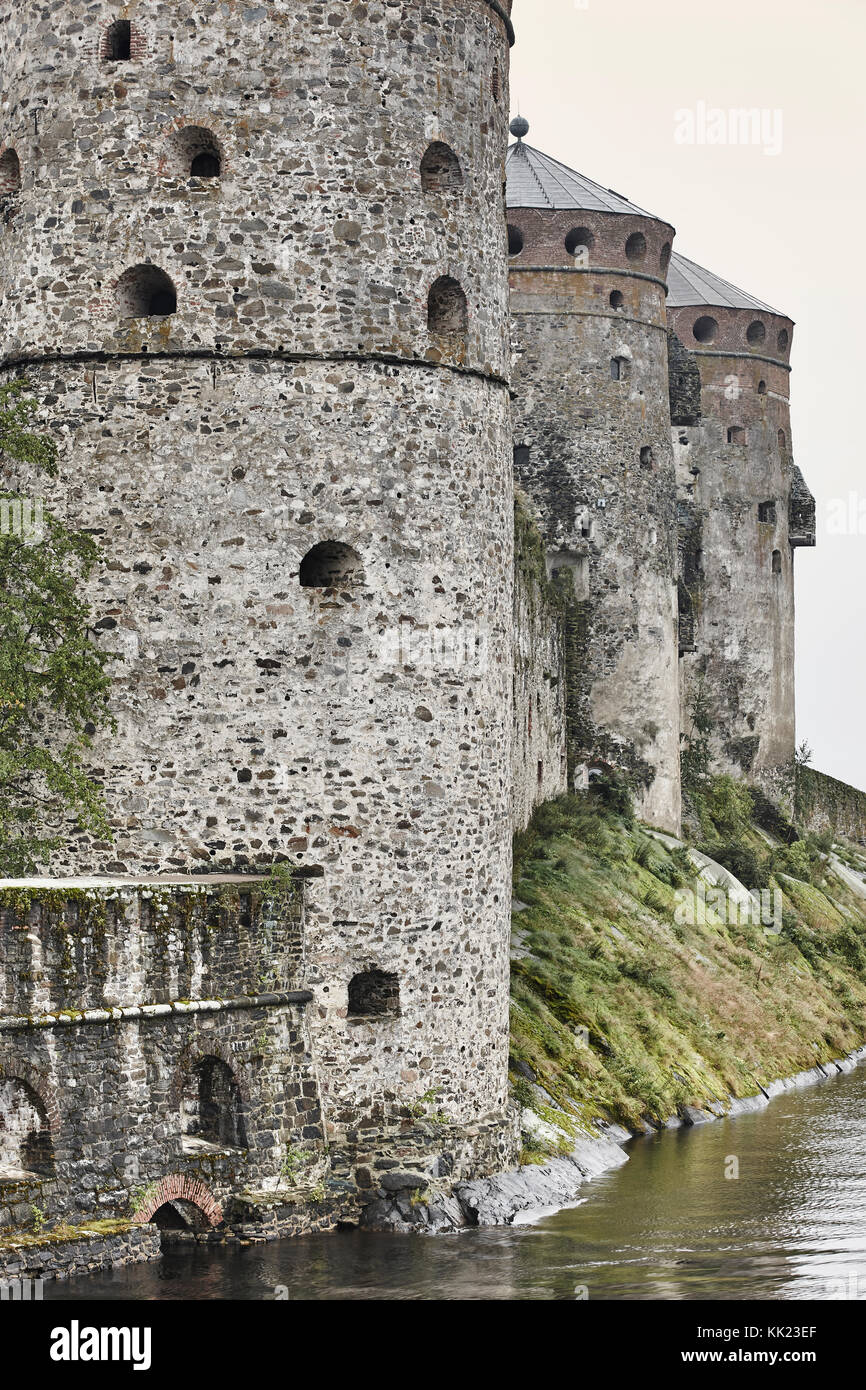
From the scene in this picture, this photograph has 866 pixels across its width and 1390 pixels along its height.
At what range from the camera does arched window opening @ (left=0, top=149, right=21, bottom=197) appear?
24719 millimetres

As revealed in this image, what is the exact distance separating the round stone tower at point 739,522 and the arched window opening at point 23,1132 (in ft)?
106

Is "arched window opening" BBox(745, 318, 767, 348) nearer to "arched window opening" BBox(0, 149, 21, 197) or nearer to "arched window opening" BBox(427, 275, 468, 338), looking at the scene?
"arched window opening" BBox(427, 275, 468, 338)

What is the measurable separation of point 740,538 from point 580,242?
430 inches

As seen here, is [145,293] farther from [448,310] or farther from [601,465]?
[601,465]

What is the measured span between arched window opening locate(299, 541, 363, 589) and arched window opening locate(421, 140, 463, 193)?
4.30 m

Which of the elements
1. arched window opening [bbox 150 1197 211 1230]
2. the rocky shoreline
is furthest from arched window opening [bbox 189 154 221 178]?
the rocky shoreline

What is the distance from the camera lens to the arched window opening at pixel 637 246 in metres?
43.8

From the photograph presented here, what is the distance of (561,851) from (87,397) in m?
16.6

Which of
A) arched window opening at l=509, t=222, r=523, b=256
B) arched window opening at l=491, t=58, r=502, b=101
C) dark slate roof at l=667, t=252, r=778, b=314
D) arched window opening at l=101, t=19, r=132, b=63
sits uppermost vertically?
dark slate roof at l=667, t=252, r=778, b=314

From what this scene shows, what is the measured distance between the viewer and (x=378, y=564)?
2398cm

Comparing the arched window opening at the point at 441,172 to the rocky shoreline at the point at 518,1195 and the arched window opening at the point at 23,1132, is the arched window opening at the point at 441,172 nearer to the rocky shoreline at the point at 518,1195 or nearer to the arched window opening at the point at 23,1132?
the rocky shoreline at the point at 518,1195
